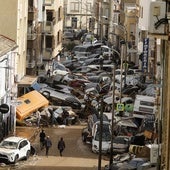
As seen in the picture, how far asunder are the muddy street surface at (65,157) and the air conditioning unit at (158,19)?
56.5ft

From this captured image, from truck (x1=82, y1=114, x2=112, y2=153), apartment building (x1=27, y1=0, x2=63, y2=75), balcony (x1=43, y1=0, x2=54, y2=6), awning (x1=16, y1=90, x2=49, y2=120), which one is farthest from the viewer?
balcony (x1=43, y1=0, x2=54, y2=6)

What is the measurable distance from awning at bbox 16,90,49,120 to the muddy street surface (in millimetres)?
1277

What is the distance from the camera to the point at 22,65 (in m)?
49.0

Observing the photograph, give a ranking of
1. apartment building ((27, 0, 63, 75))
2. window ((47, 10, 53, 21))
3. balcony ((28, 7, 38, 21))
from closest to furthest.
A: balcony ((28, 7, 38, 21)) → apartment building ((27, 0, 63, 75)) → window ((47, 10, 53, 21))

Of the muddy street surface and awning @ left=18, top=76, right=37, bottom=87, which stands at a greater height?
awning @ left=18, top=76, right=37, bottom=87

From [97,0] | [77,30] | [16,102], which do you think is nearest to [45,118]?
[16,102]

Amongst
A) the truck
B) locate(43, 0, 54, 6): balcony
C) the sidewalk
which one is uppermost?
locate(43, 0, 54, 6): balcony

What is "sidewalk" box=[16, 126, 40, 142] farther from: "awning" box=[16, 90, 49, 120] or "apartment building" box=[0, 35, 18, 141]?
"awning" box=[16, 90, 49, 120]

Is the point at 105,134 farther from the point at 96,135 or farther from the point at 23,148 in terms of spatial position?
the point at 23,148

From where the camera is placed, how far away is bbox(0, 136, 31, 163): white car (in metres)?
32.3

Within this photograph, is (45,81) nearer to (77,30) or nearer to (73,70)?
(73,70)

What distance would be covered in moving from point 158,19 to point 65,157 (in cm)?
2011

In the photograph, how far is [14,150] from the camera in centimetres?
3262

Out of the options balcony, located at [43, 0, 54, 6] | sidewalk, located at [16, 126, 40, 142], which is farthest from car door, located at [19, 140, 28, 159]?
balcony, located at [43, 0, 54, 6]
